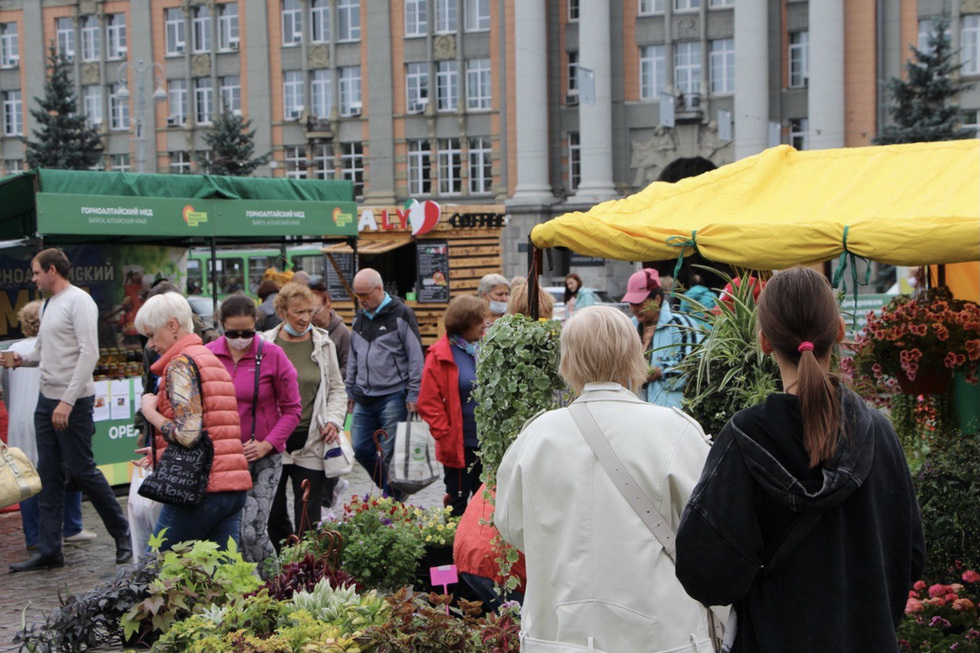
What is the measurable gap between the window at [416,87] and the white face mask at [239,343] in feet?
166

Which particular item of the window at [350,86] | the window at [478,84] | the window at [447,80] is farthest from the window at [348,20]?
the window at [478,84]

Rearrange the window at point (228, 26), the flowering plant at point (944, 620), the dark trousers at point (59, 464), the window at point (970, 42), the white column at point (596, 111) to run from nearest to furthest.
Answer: the flowering plant at point (944, 620)
the dark trousers at point (59, 464)
the window at point (970, 42)
the white column at point (596, 111)
the window at point (228, 26)

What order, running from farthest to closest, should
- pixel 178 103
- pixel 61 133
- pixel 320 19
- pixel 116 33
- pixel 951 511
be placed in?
pixel 116 33
pixel 178 103
pixel 320 19
pixel 61 133
pixel 951 511

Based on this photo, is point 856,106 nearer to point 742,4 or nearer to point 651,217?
point 742,4

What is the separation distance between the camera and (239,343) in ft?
24.5

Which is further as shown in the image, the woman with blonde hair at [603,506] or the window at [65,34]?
the window at [65,34]

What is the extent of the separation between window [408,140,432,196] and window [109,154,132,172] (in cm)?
1432

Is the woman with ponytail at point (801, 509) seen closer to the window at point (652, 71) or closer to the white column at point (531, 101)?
the white column at point (531, 101)

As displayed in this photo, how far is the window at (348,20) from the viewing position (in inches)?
2297

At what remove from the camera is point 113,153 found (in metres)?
62.8

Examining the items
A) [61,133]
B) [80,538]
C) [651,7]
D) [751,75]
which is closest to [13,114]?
[61,133]

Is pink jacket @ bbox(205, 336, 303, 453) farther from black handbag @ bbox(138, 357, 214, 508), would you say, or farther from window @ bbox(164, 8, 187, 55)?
window @ bbox(164, 8, 187, 55)

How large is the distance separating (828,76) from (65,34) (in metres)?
36.7

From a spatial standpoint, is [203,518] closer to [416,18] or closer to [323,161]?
[416,18]
